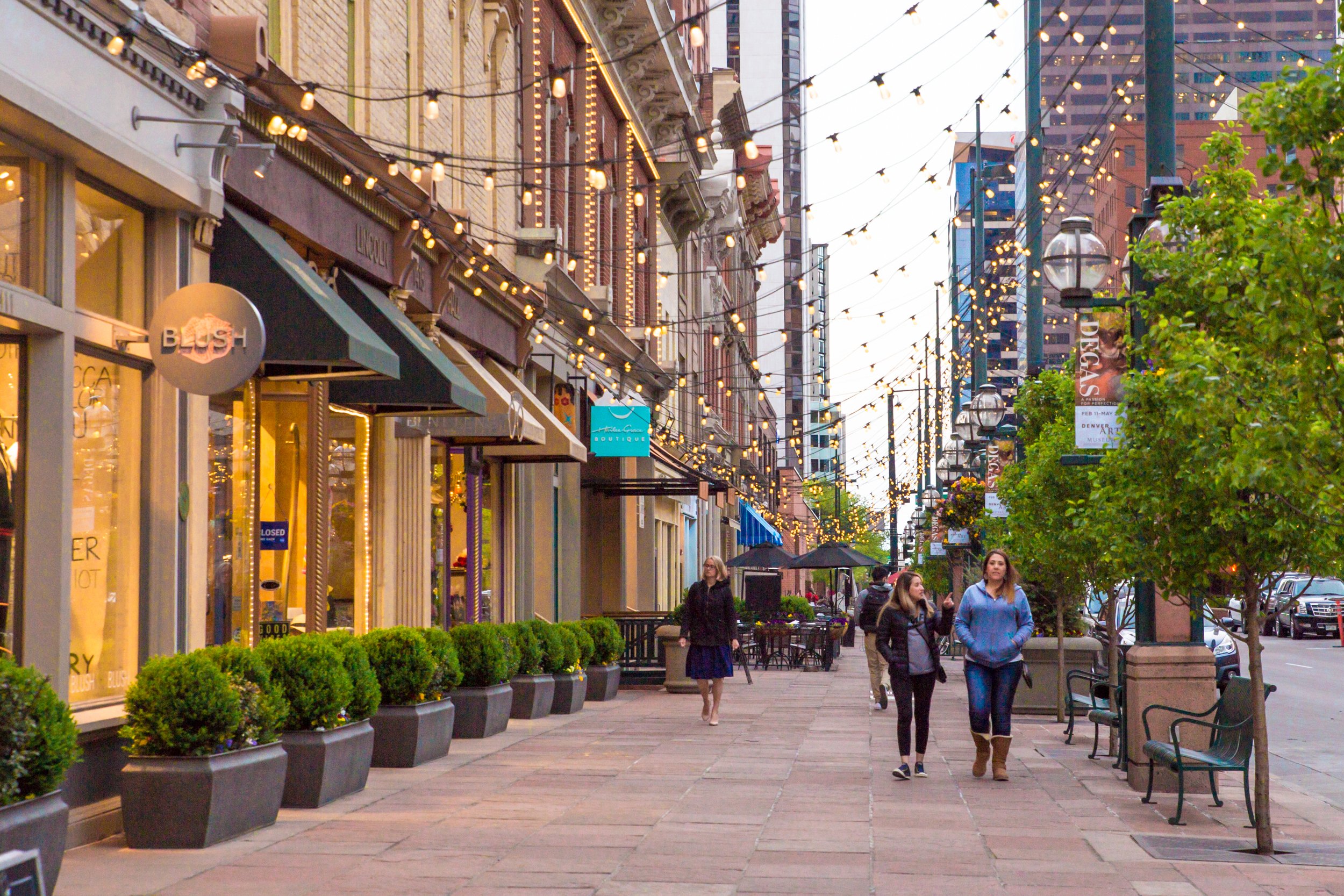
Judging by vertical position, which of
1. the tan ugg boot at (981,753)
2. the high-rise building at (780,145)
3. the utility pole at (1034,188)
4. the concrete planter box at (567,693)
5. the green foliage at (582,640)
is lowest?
the concrete planter box at (567,693)

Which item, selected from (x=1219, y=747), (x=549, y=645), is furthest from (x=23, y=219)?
(x=549, y=645)

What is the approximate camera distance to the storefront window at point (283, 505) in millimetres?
14023

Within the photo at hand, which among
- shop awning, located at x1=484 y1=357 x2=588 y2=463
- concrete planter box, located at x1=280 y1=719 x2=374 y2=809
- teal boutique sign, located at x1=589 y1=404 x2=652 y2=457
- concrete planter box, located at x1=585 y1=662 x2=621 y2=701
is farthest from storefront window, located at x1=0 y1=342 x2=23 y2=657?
teal boutique sign, located at x1=589 y1=404 x2=652 y2=457

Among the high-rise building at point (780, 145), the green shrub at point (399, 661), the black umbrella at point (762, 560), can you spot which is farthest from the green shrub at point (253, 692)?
the high-rise building at point (780, 145)

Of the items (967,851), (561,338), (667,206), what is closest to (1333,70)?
(967,851)

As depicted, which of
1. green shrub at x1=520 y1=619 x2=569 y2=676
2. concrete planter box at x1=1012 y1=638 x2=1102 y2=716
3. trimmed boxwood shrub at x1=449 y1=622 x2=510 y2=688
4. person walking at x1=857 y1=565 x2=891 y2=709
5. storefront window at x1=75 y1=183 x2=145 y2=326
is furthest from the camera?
person walking at x1=857 y1=565 x2=891 y2=709

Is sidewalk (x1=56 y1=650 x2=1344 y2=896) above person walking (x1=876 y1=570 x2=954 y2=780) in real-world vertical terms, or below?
below

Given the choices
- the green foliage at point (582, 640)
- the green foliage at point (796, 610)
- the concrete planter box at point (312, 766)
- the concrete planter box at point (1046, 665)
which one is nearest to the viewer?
the concrete planter box at point (312, 766)

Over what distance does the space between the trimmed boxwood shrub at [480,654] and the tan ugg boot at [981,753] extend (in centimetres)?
499

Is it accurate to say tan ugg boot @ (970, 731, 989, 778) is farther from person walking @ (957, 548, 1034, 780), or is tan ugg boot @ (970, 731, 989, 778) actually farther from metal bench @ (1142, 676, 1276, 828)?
metal bench @ (1142, 676, 1276, 828)

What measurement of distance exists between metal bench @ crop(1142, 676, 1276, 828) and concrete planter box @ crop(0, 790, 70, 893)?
701cm

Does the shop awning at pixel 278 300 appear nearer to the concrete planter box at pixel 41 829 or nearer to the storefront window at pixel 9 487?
the storefront window at pixel 9 487

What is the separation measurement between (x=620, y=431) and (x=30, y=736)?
19.5 metres

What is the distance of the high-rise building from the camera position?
108688mm
